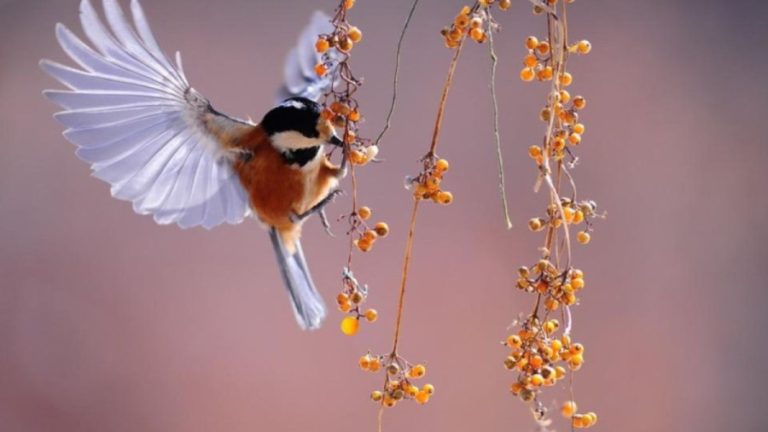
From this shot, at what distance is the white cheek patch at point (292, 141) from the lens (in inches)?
34.9

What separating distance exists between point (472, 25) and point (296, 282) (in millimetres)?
629

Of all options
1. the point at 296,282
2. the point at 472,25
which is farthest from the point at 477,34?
the point at 296,282

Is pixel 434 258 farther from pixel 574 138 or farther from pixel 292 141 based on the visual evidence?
pixel 574 138

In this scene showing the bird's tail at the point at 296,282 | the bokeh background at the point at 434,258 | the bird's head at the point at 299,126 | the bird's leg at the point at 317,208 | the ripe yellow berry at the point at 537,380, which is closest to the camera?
the ripe yellow berry at the point at 537,380

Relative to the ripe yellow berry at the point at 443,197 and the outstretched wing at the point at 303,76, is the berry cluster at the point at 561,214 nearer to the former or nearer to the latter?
the ripe yellow berry at the point at 443,197

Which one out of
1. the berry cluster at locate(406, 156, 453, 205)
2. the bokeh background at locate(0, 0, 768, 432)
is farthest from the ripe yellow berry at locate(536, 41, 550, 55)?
the bokeh background at locate(0, 0, 768, 432)

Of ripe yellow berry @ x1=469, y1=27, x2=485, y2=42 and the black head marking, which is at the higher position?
the black head marking

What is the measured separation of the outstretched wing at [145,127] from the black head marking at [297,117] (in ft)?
0.36

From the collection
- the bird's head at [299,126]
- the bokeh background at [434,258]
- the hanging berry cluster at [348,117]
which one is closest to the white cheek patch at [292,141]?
the bird's head at [299,126]

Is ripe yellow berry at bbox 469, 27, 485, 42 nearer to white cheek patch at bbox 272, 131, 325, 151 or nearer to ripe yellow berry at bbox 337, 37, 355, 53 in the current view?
ripe yellow berry at bbox 337, 37, 355, 53

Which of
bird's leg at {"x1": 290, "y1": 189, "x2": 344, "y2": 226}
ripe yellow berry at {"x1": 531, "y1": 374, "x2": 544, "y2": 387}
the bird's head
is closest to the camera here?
ripe yellow berry at {"x1": 531, "y1": 374, "x2": 544, "y2": 387}

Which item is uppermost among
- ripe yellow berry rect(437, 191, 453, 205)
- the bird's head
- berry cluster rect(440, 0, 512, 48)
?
the bird's head

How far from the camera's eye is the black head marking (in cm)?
86

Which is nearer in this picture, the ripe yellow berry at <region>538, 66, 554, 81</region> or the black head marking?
the ripe yellow berry at <region>538, 66, 554, 81</region>
